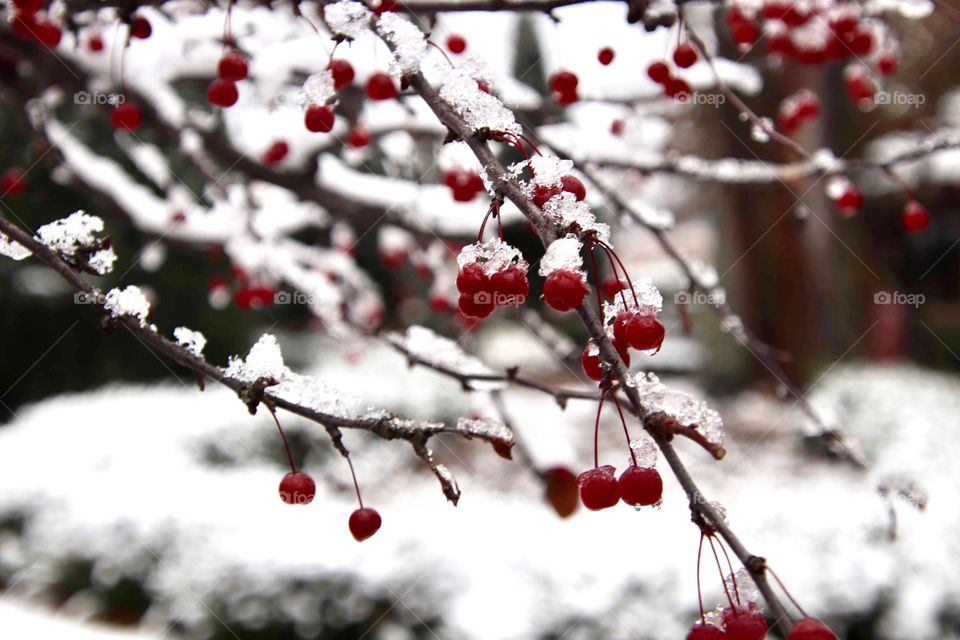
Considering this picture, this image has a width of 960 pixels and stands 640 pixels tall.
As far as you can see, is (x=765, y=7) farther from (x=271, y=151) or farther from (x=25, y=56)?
(x=25, y=56)

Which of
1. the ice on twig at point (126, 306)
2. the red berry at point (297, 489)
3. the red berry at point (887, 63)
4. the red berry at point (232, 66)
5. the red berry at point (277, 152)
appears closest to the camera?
the ice on twig at point (126, 306)

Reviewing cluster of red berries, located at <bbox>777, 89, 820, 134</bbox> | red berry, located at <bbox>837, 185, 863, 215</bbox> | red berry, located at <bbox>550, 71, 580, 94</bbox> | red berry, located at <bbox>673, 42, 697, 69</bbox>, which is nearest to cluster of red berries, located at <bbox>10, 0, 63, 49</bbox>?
red berry, located at <bbox>550, 71, 580, 94</bbox>

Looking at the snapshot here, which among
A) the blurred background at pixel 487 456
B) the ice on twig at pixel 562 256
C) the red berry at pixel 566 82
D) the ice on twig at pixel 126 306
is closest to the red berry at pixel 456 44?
the blurred background at pixel 487 456

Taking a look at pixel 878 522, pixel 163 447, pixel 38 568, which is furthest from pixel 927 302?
pixel 38 568

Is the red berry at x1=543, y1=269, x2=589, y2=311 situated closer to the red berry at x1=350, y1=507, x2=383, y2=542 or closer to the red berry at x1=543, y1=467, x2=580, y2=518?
the red berry at x1=350, y1=507, x2=383, y2=542

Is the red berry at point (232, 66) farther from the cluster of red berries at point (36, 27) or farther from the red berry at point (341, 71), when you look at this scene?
the cluster of red berries at point (36, 27)
